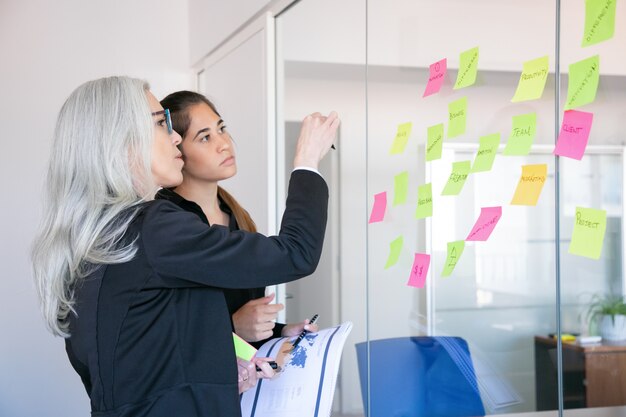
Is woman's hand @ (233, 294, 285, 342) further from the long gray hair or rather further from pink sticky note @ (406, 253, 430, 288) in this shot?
pink sticky note @ (406, 253, 430, 288)

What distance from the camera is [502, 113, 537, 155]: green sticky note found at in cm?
154

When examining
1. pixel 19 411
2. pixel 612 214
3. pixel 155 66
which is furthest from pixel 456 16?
pixel 19 411

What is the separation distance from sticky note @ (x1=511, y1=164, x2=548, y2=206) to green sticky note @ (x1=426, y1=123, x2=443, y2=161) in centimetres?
32

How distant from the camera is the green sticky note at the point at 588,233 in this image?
55.1 inches

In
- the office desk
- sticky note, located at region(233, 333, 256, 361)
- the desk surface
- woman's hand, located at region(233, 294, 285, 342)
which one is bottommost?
the office desk

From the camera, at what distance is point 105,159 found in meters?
1.33

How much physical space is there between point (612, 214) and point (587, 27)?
0.38m

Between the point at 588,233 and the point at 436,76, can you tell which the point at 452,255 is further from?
the point at 588,233

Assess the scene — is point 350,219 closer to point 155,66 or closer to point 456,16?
point 456,16

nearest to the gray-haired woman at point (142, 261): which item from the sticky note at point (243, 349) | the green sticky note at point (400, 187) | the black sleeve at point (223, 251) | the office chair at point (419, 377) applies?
the black sleeve at point (223, 251)

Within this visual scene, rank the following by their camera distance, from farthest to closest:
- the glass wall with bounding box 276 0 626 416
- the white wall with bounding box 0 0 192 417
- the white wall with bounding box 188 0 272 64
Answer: the white wall with bounding box 0 0 192 417, the white wall with bounding box 188 0 272 64, the glass wall with bounding box 276 0 626 416

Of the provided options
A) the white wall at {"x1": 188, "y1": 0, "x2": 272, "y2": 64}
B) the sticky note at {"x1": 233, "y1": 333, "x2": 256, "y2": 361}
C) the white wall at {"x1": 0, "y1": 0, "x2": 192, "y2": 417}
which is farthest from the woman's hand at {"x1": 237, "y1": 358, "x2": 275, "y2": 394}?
the white wall at {"x1": 0, "y1": 0, "x2": 192, "y2": 417}

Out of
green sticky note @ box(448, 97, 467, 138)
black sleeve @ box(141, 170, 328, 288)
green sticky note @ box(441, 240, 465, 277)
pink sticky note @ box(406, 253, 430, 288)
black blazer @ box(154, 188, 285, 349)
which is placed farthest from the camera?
pink sticky note @ box(406, 253, 430, 288)

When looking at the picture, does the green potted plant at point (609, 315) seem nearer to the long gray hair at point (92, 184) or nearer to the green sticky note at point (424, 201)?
the green sticky note at point (424, 201)
